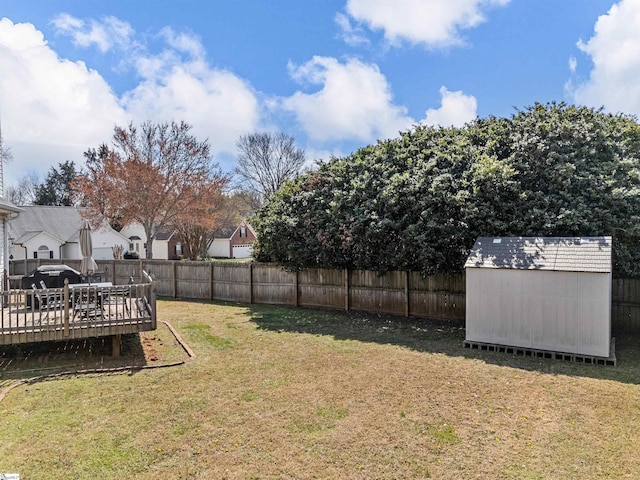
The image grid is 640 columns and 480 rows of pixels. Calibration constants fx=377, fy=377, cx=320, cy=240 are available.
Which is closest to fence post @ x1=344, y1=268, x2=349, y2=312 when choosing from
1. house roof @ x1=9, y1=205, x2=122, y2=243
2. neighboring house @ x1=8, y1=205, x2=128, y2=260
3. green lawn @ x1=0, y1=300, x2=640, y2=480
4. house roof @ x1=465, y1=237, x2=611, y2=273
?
green lawn @ x1=0, y1=300, x2=640, y2=480

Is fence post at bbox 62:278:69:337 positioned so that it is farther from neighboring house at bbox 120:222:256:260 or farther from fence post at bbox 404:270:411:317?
neighboring house at bbox 120:222:256:260

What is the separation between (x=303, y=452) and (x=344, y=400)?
1502 millimetres

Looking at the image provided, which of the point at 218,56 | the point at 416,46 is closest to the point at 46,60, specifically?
the point at 218,56

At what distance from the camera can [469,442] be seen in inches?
169

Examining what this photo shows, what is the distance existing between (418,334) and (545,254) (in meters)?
3.51

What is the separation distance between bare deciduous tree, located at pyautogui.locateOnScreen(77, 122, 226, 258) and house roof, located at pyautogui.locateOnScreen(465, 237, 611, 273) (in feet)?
58.1

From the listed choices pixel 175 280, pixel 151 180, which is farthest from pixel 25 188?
pixel 175 280

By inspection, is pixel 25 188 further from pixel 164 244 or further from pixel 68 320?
pixel 68 320

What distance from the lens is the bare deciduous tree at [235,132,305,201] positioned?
35.4m

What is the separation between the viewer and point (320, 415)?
5.02 m

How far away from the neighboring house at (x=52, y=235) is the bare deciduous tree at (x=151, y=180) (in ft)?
22.1

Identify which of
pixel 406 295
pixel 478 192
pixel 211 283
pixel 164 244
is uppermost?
pixel 478 192

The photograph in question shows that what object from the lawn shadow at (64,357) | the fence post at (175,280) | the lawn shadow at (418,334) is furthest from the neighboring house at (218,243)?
the lawn shadow at (64,357)

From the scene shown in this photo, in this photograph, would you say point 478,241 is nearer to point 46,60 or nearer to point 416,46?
point 416,46
